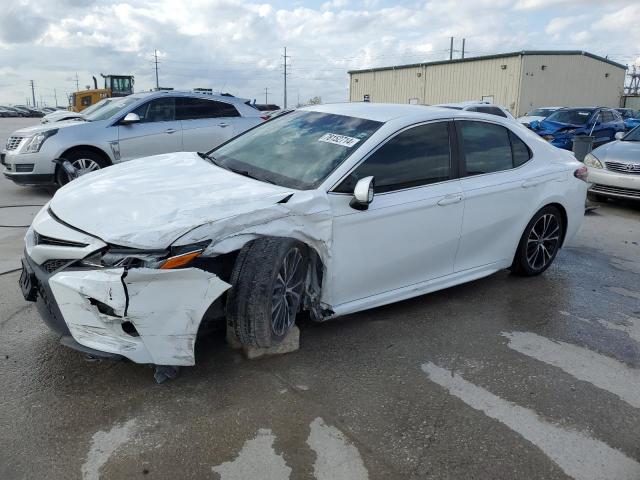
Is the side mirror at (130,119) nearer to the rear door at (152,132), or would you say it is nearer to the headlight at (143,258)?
the rear door at (152,132)

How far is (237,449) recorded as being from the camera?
2650 mm

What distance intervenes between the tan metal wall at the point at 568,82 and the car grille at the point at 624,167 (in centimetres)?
A: 2421

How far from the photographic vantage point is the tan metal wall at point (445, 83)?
32.0 m

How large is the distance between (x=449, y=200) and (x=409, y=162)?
0.43 metres

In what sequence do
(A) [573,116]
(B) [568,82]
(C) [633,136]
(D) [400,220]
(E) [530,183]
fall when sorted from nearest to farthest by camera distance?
1. (D) [400,220]
2. (E) [530,183]
3. (C) [633,136]
4. (A) [573,116]
5. (B) [568,82]

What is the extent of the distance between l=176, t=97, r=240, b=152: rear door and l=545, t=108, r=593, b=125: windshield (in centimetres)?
1124

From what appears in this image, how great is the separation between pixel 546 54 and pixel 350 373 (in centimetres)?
3373

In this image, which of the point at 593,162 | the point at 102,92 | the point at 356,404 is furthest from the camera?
the point at 102,92

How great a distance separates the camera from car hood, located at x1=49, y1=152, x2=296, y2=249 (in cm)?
283

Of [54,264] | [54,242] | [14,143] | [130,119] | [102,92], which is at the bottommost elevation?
[54,264]

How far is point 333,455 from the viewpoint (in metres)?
2.63

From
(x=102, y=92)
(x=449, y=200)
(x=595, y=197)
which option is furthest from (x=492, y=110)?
(x=102, y=92)

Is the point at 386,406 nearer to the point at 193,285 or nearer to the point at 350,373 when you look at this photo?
the point at 350,373

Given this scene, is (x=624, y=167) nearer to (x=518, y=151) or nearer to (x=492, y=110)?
(x=492, y=110)
